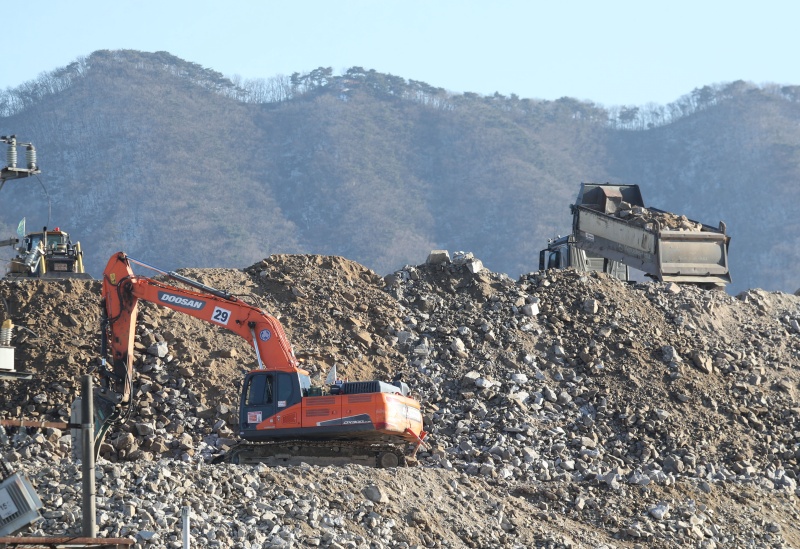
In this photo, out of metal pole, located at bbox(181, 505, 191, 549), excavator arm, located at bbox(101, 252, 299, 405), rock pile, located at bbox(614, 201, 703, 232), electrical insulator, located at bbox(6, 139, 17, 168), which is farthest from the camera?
rock pile, located at bbox(614, 201, 703, 232)

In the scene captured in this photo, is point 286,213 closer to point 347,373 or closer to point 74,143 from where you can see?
point 74,143

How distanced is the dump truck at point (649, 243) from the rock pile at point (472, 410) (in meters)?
0.68

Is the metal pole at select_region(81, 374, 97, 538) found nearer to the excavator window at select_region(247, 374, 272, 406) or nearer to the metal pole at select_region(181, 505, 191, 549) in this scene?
the metal pole at select_region(181, 505, 191, 549)

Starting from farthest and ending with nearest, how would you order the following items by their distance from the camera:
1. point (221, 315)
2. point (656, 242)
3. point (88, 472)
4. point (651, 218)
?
point (651, 218) → point (656, 242) → point (221, 315) → point (88, 472)

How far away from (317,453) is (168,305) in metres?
3.43

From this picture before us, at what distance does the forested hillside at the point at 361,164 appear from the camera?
275ft

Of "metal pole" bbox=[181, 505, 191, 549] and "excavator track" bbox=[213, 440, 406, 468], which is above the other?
"excavator track" bbox=[213, 440, 406, 468]

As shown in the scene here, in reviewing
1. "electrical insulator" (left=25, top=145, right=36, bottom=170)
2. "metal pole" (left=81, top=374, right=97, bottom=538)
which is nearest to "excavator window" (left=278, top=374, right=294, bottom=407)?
"metal pole" (left=81, top=374, right=97, bottom=538)

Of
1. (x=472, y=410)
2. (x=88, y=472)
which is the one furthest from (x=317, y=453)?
(x=88, y=472)

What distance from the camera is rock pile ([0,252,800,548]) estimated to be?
56.1 ft

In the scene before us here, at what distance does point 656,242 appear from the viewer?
29.2 meters

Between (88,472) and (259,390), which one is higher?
(259,390)

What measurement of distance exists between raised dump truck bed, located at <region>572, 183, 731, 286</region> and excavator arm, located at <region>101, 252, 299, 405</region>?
11450 millimetres

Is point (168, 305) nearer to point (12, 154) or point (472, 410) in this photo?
point (12, 154)
